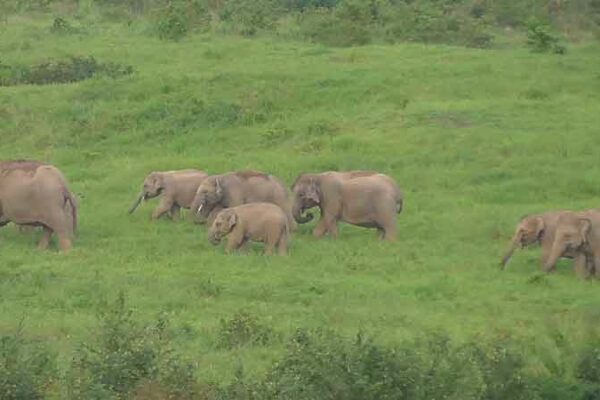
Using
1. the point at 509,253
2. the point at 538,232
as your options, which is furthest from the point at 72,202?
the point at 538,232

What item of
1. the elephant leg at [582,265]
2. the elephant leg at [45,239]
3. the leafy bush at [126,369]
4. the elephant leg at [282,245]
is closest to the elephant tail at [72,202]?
the elephant leg at [45,239]

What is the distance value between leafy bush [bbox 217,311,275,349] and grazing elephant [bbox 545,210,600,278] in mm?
4418

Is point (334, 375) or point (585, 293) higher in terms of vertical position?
point (334, 375)

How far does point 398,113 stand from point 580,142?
2932 millimetres

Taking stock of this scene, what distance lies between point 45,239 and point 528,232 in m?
5.11

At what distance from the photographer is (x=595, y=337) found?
420 inches

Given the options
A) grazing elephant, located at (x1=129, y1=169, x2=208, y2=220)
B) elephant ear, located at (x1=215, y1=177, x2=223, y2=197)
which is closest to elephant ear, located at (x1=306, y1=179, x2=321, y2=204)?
elephant ear, located at (x1=215, y1=177, x2=223, y2=197)

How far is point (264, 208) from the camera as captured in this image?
642 inches

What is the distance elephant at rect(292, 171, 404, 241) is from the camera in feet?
56.4

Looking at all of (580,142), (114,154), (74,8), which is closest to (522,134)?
(580,142)

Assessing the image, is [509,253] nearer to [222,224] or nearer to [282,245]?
[282,245]

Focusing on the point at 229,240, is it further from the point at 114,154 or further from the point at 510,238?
the point at 114,154

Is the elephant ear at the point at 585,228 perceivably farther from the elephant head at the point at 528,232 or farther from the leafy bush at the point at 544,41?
the leafy bush at the point at 544,41

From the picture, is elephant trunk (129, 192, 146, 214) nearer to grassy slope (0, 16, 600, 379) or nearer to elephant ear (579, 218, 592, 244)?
grassy slope (0, 16, 600, 379)
